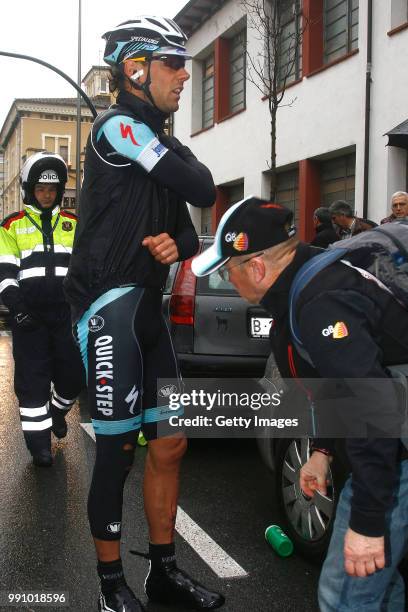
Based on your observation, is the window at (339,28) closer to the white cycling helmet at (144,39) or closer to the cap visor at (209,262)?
the white cycling helmet at (144,39)

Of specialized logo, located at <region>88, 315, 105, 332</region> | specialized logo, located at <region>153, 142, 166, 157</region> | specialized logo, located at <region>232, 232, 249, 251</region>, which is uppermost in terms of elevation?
specialized logo, located at <region>153, 142, 166, 157</region>

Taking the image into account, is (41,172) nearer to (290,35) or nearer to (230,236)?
(230,236)

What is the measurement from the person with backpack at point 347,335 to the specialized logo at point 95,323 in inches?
29.4

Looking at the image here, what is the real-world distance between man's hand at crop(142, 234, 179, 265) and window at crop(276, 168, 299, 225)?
1240cm

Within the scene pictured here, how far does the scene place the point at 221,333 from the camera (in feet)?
17.3

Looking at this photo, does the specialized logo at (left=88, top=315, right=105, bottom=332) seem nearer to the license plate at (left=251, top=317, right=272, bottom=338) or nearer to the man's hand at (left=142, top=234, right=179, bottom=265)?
the man's hand at (left=142, top=234, right=179, bottom=265)

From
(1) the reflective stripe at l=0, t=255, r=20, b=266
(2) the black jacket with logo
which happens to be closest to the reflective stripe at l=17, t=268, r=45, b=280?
(1) the reflective stripe at l=0, t=255, r=20, b=266

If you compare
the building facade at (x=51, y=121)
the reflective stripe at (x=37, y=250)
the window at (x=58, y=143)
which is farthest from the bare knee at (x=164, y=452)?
the window at (x=58, y=143)

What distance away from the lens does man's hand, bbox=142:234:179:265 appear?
2.74 metres

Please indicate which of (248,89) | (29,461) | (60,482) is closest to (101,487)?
(60,482)

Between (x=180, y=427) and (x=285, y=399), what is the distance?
0.73 metres

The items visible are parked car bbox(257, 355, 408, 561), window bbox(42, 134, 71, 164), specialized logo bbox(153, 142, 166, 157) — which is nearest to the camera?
specialized logo bbox(153, 142, 166, 157)

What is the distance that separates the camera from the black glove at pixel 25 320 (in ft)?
16.4

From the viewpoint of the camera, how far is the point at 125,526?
3.91 meters
